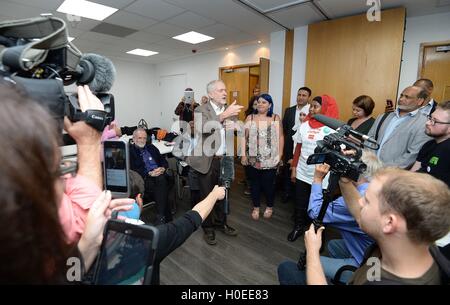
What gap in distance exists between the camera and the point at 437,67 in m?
3.15

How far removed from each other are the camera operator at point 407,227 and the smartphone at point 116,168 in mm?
860

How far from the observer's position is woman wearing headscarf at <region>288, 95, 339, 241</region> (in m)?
2.36

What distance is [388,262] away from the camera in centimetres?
80

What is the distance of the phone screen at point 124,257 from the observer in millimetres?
603

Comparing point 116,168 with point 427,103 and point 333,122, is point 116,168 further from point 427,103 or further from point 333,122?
point 427,103

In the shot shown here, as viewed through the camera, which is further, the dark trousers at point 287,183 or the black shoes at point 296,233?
the dark trousers at point 287,183

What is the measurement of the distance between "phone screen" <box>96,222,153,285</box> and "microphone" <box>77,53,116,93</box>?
448 mm

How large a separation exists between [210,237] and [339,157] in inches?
67.0

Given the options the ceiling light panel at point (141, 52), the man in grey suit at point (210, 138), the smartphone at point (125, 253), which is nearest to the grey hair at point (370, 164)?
the man in grey suit at point (210, 138)

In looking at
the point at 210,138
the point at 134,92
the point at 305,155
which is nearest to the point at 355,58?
the point at 305,155

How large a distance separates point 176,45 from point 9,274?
18.7 ft

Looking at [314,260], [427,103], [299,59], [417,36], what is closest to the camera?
[314,260]

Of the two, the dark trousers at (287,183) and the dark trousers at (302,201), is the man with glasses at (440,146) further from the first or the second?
the dark trousers at (287,183)
